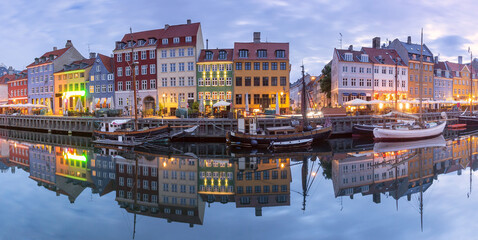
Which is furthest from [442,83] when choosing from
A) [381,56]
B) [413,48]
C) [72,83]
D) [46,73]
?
[46,73]

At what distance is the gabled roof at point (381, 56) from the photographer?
60000 mm

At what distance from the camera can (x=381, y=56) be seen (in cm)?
6100

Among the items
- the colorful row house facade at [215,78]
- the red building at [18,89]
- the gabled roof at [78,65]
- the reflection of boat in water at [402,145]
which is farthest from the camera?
the red building at [18,89]

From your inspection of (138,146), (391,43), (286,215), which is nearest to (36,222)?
→ (286,215)

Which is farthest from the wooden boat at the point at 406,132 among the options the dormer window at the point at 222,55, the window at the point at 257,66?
the dormer window at the point at 222,55

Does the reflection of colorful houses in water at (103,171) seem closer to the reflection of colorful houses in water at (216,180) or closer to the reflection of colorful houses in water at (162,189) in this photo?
the reflection of colorful houses in water at (162,189)

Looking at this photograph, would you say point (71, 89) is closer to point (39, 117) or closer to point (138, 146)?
point (39, 117)

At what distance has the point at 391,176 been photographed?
1881 centimetres

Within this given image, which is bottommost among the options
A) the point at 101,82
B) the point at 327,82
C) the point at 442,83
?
the point at 101,82

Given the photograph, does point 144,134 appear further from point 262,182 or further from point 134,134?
point 262,182

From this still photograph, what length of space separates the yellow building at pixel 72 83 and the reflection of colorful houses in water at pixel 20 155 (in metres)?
27.7

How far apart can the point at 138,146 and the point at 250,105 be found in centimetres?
2332

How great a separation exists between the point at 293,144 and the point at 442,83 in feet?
189

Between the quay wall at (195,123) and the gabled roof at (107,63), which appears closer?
the quay wall at (195,123)
